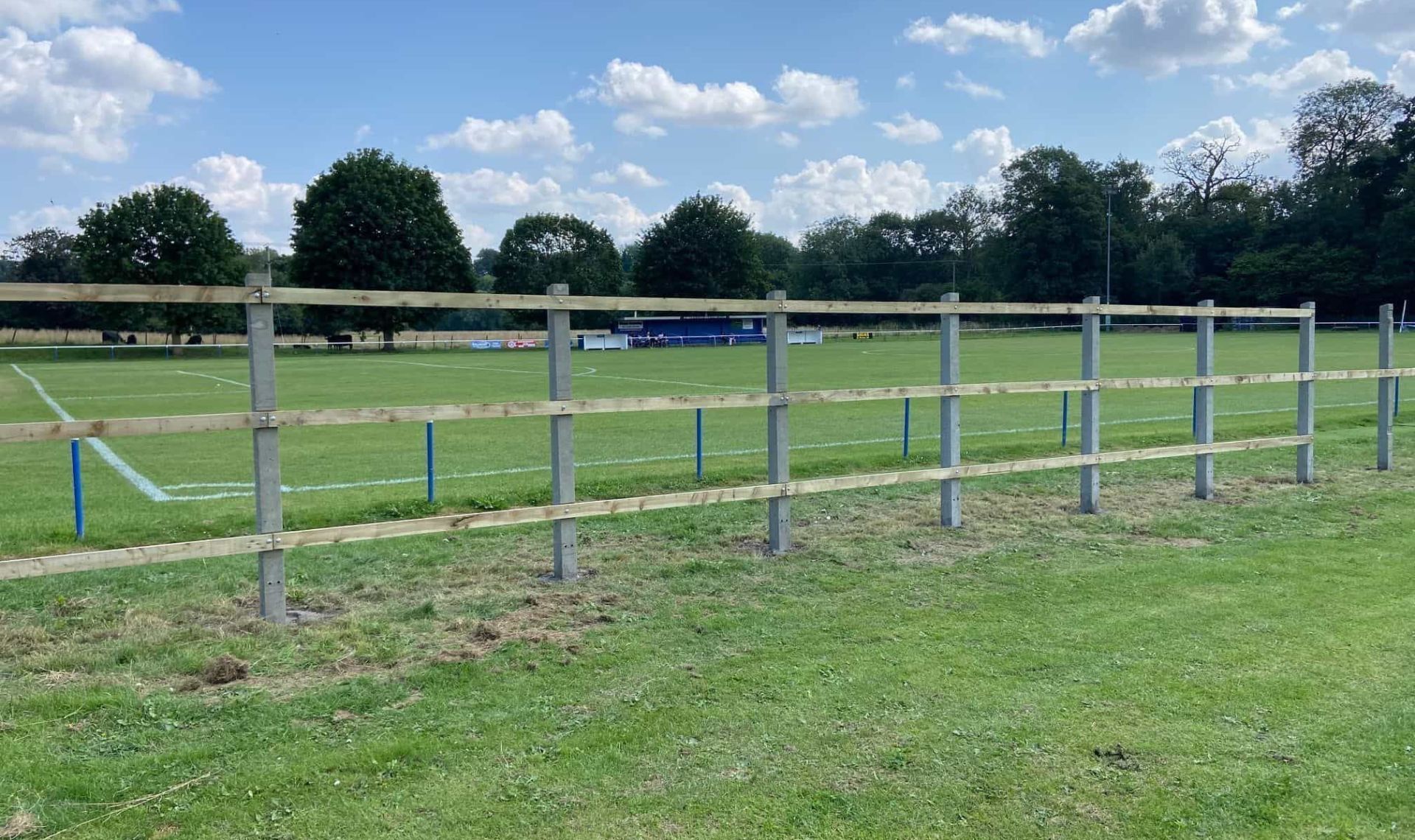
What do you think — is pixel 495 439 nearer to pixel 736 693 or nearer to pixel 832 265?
pixel 736 693

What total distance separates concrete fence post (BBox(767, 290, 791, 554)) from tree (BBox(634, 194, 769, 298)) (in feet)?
280

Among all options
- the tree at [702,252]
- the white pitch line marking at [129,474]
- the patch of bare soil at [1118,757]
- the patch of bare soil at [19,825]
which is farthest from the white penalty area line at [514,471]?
the tree at [702,252]

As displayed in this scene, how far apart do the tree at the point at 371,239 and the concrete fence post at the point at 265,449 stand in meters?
62.4

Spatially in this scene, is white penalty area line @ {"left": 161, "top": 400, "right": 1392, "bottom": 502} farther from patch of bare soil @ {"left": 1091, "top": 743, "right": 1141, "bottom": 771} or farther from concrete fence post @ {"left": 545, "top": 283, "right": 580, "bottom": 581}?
patch of bare soil @ {"left": 1091, "top": 743, "right": 1141, "bottom": 771}

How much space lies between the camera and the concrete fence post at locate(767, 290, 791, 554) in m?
6.91

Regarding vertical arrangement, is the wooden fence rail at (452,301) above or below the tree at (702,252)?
below

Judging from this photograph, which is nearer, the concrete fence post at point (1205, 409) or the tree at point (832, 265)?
the concrete fence post at point (1205, 409)

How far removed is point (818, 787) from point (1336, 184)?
308 feet

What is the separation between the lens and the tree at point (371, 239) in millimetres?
67062

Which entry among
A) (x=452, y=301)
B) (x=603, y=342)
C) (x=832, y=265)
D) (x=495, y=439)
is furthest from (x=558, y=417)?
(x=832, y=265)

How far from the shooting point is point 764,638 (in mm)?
5145

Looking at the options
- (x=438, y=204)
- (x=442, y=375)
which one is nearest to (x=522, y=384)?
(x=442, y=375)

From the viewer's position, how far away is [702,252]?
3666 inches

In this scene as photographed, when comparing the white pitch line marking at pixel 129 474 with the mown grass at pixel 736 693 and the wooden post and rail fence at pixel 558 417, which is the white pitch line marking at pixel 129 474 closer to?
the wooden post and rail fence at pixel 558 417
